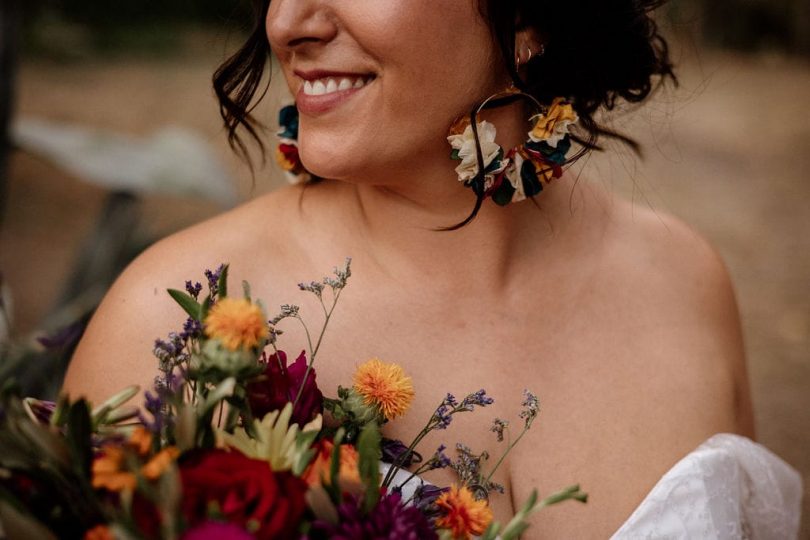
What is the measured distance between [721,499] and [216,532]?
142 cm

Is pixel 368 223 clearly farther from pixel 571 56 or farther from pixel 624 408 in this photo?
pixel 624 408

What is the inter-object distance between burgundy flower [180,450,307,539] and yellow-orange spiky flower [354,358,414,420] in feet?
1.20

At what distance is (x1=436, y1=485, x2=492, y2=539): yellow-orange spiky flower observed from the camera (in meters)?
1.12

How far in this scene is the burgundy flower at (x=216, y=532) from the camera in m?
0.80

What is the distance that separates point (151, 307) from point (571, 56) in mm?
1028

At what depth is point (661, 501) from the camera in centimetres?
183

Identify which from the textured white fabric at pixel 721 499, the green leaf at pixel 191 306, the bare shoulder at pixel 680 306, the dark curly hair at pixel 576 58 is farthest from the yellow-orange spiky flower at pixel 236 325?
the bare shoulder at pixel 680 306

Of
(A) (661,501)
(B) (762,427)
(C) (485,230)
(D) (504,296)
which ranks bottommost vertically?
(B) (762,427)

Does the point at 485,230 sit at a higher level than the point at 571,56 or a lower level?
lower

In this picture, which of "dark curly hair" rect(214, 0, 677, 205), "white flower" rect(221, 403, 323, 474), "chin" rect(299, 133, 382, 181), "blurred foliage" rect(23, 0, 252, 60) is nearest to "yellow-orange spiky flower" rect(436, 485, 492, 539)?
"white flower" rect(221, 403, 323, 474)

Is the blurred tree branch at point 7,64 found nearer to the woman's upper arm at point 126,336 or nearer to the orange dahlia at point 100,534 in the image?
the woman's upper arm at point 126,336

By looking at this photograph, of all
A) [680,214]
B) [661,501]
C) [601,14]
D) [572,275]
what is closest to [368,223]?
[572,275]

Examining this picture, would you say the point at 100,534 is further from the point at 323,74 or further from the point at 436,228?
the point at 436,228

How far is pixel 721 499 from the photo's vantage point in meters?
1.90
